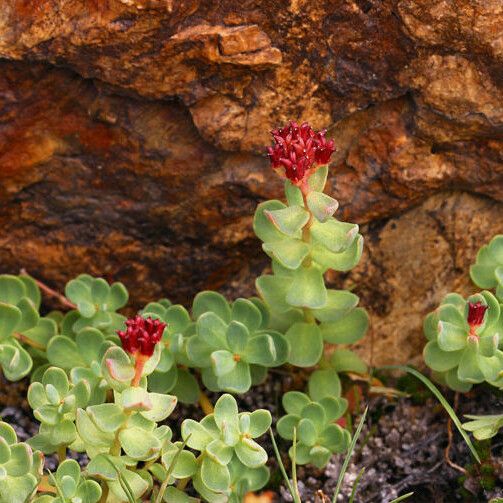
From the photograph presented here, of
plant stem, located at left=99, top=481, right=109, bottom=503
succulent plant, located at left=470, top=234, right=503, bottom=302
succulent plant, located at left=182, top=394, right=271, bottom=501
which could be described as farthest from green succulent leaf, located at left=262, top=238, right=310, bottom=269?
plant stem, located at left=99, top=481, right=109, bottom=503

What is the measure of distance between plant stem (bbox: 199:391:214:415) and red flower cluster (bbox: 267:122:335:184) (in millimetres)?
816

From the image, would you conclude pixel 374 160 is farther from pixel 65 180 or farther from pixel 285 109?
Answer: pixel 65 180

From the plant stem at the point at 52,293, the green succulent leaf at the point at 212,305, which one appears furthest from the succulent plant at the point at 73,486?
the plant stem at the point at 52,293

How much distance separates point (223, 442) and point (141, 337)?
0.41 metres

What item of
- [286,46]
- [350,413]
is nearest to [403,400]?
[350,413]

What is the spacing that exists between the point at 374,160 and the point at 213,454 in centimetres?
103

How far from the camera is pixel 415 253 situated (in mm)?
3039

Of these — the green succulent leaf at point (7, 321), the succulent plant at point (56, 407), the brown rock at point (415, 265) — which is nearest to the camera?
the succulent plant at point (56, 407)

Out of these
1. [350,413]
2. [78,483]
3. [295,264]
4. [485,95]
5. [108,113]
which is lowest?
[350,413]

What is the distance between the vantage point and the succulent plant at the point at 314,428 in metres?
2.64

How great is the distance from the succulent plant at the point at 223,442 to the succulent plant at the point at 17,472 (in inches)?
15.5

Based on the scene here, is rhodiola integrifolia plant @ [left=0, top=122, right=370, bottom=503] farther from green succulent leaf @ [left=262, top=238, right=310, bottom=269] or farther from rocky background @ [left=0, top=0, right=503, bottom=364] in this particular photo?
rocky background @ [left=0, top=0, right=503, bottom=364]

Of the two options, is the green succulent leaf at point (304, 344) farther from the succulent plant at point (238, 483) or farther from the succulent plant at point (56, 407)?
the succulent plant at point (56, 407)

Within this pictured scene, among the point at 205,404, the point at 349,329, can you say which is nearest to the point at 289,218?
the point at 349,329
